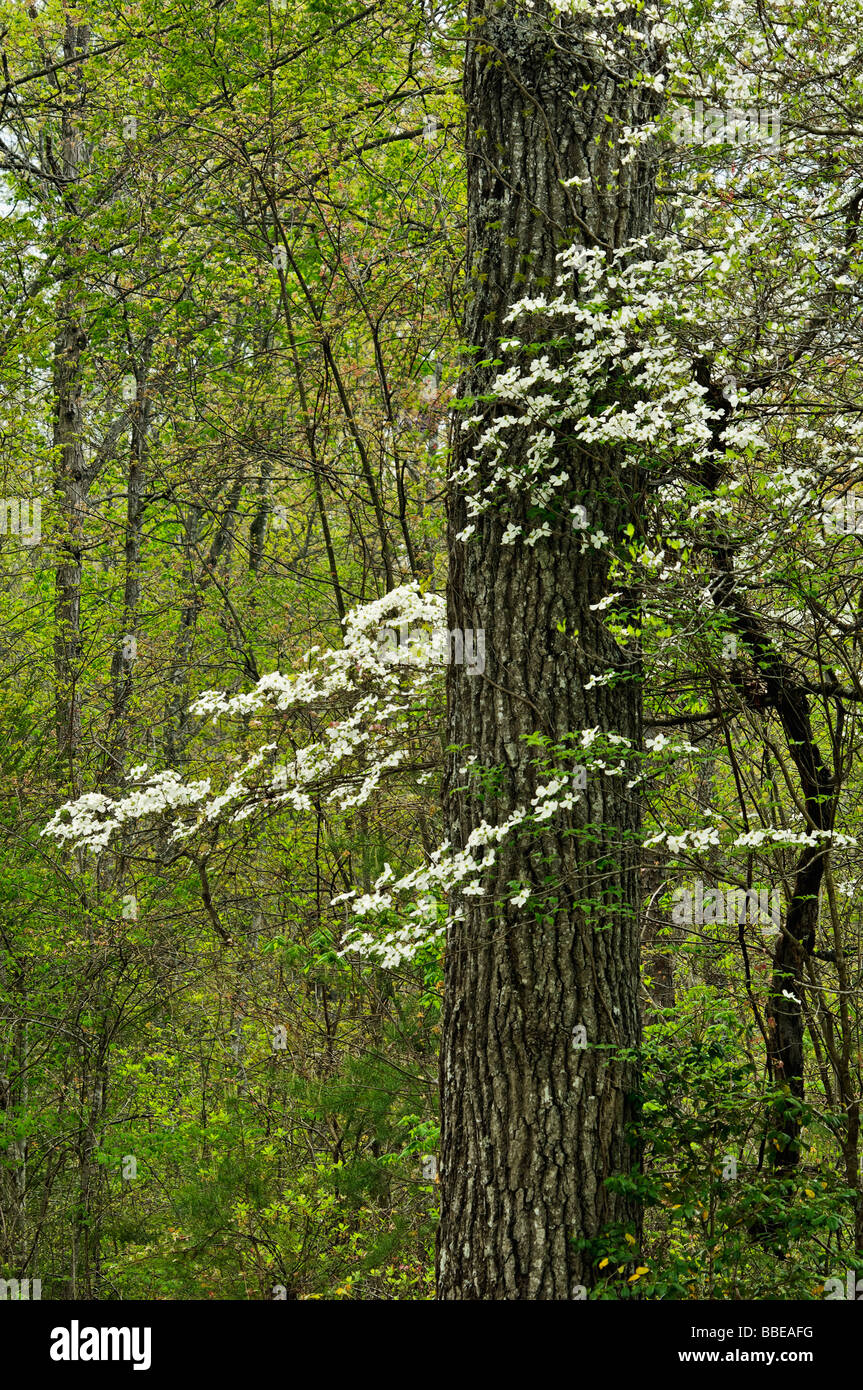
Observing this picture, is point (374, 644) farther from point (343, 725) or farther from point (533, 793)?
point (533, 793)

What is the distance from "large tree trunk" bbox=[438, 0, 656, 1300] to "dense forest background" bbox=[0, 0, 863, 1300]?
53 millimetres

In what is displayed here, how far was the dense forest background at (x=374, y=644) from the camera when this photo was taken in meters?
3.72

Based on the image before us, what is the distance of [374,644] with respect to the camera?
462 cm

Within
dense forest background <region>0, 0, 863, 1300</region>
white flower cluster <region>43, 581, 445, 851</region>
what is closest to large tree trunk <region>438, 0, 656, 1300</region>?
dense forest background <region>0, 0, 863, 1300</region>

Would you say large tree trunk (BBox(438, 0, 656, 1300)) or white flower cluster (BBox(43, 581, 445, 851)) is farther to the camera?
white flower cluster (BBox(43, 581, 445, 851))

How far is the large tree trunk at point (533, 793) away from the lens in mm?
3809

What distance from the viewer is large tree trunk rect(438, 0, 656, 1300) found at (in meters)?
3.81

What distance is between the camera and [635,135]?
146 inches

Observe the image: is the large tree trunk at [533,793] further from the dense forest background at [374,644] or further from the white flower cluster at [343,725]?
the white flower cluster at [343,725]

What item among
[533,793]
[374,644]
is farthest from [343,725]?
→ [533,793]

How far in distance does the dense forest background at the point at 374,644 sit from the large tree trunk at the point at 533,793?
0.17ft

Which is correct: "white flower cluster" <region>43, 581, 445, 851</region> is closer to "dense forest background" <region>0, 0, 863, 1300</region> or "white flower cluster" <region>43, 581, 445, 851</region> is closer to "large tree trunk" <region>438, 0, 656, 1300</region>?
"dense forest background" <region>0, 0, 863, 1300</region>

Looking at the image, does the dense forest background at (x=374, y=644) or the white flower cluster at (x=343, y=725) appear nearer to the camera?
the dense forest background at (x=374, y=644)

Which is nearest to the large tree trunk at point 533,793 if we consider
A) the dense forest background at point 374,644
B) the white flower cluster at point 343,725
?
the dense forest background at point 374,644
